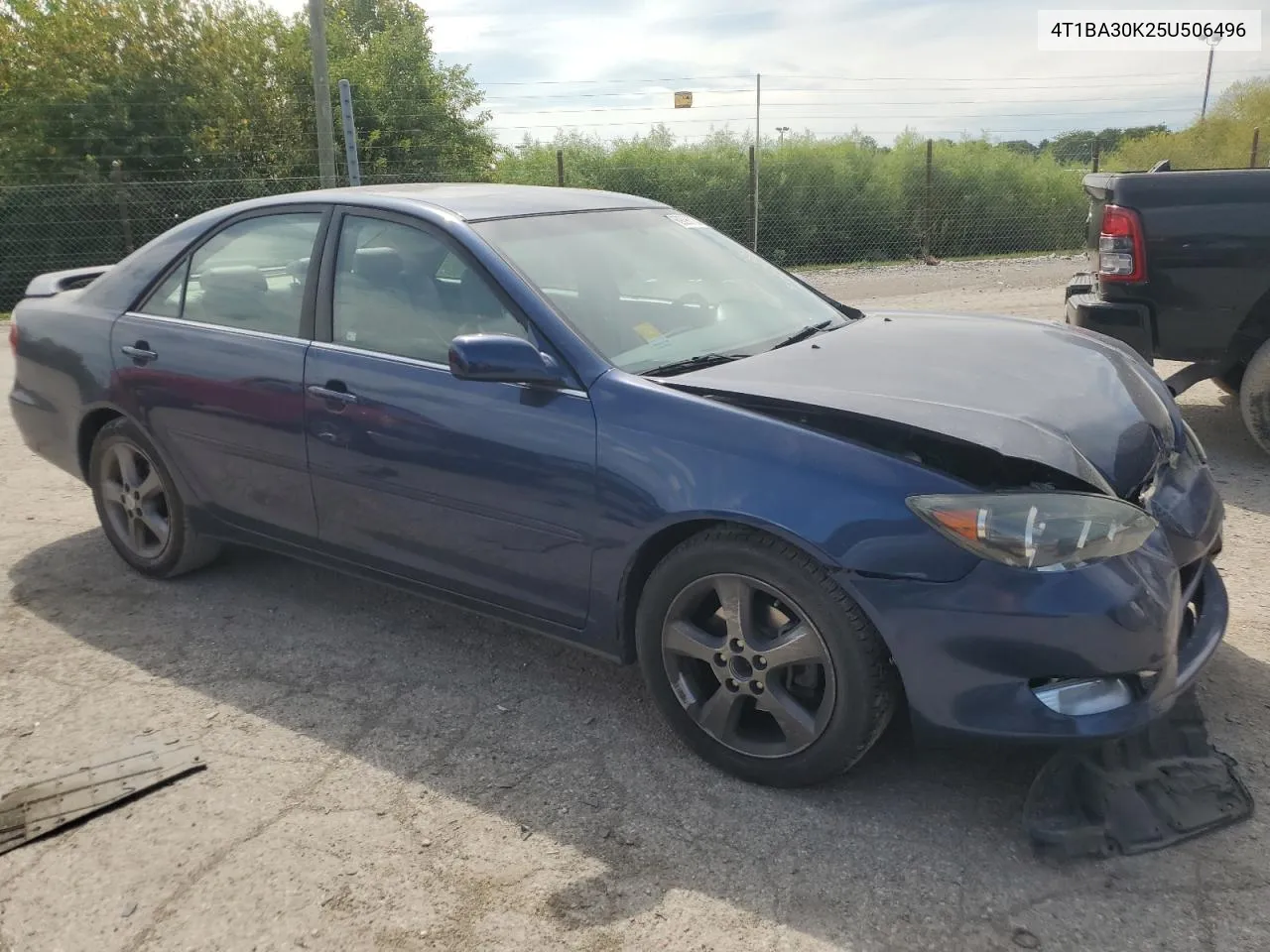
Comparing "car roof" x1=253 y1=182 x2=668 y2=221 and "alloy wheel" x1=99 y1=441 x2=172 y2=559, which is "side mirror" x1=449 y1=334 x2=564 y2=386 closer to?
"car roof" x1=253 y1=182 x2=668 y2=221

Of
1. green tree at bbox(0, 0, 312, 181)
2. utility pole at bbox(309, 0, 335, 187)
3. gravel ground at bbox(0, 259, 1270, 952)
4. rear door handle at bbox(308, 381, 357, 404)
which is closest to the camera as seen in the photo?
gravel ground at bbox(0, 259, 1270, 952)

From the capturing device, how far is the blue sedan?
2557mm

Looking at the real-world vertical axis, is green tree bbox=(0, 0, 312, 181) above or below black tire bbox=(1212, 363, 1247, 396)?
above

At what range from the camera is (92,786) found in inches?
119

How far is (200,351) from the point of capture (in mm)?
3994

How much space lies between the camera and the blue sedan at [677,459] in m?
2.56

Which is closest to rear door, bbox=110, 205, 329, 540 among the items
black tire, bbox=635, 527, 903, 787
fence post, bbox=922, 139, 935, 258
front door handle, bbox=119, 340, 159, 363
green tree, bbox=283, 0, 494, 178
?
front door handle, bbox=119, 340, 159, 363

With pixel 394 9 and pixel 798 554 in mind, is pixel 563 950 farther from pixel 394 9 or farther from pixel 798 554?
pixel 394 9

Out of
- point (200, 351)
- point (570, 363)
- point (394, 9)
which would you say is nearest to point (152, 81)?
point (200, 351)

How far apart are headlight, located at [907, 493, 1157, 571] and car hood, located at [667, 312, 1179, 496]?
0.10 meters

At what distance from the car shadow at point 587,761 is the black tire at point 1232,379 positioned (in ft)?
9.66

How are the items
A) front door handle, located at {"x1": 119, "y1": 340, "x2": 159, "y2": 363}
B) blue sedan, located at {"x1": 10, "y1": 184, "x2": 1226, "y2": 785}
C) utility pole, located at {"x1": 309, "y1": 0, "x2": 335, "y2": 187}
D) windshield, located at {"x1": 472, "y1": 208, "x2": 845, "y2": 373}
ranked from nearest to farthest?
blue sedan, located at {"x1": 10, "y1": 184, "x2": 1226, "y2": 785}
windshield, located at {"x1": 472, "y1": 208, "x2": 845, "y2": 373}
front door handle, located at {"x1": 119, "y1": 340, "x2": 159, "y2": 363}
utility pole, located at {"x1": 309, "y1": 0, "x2": 335, "y2": 187}

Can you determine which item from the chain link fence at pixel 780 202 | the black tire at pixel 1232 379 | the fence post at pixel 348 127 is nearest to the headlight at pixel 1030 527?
the black tire at pixel 1232 379

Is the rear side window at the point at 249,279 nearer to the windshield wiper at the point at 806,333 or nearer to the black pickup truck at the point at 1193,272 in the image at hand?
the windshield wiper at the point at 806,333
